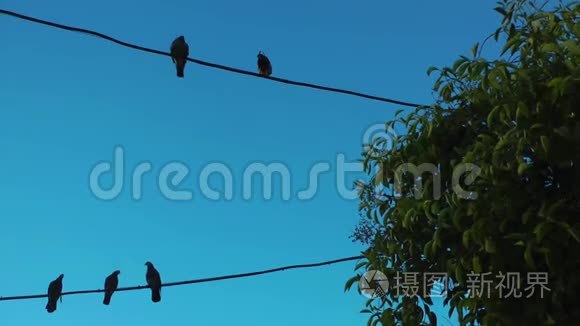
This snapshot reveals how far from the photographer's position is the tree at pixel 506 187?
4.97 metres

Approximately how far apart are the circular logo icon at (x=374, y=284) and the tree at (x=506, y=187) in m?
0.13

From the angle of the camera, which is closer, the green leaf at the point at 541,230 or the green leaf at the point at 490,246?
the green leaf at the point at 541,230

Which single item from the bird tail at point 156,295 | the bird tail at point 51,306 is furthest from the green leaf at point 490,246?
the bird tail at point 51,306

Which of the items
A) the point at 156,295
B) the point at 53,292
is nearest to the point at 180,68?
the point at 156,295

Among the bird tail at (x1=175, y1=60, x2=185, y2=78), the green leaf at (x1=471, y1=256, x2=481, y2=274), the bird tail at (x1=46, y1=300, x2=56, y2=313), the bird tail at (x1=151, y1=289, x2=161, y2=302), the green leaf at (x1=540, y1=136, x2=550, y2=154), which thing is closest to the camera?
the green leaf at (x1=540, y1=136, x2=550, y2=154)

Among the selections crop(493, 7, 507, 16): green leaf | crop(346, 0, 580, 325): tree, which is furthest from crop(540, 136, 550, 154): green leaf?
crop(493, 7, 507, 16): green leaf

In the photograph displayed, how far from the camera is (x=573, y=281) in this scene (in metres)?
4.88

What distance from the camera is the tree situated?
16.3 ft

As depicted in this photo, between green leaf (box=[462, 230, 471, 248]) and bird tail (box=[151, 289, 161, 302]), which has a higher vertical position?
green leaf (box=[462, 230, 471, 248])

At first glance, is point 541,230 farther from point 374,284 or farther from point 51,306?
point 51,306

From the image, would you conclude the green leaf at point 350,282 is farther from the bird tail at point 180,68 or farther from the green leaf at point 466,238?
the bird tail at point 180,68

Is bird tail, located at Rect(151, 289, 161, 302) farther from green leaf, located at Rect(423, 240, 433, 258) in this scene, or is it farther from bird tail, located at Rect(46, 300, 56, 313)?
green leaf, located at Rect(423, 240, 433, 258)

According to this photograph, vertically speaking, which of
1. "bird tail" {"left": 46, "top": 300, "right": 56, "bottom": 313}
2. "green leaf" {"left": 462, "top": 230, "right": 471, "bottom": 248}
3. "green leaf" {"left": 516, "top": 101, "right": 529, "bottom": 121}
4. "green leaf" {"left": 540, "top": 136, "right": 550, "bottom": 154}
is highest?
"green leaf" {"left": 516, "top": 101, "right": 529, "bottom": 121}

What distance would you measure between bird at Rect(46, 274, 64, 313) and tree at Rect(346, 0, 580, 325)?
7802mm
